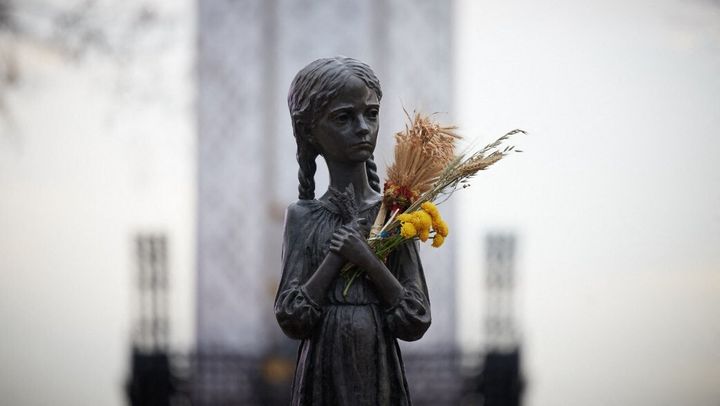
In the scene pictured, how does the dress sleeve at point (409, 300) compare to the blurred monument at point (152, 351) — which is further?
the blurred monument at point (152, 351)

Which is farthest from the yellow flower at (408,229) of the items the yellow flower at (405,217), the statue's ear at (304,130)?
the statue's ear at (304,130)

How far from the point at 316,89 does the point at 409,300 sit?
804 mm

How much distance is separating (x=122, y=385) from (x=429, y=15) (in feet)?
15.6

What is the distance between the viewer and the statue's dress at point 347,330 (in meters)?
4.38

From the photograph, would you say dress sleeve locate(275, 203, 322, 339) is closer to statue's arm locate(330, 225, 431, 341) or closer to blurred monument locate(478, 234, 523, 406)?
statue's arm locate(330, 225, 431, 341)

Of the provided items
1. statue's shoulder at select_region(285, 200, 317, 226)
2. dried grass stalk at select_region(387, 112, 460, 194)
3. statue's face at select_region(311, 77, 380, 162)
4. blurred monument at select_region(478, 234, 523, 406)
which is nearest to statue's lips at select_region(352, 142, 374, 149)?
statue's face at select_region(311, 77, 380, 162)

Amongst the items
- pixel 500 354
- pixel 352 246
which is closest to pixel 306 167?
Answer: pixel 352 246

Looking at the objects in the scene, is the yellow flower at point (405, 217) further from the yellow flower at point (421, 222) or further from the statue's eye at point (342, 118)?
the statue's eye at point (342, 118)

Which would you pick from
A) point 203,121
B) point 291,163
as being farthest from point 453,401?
point 203,121

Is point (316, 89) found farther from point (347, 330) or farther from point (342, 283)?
point (347, 330)

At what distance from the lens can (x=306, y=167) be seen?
461 cm

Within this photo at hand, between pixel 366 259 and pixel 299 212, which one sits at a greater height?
pixel 299 212

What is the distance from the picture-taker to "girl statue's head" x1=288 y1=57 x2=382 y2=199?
4.39m

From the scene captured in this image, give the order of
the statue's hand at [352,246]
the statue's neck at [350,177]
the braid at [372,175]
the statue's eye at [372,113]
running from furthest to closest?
the braid at [372,175]
the statue's neck at [350,177]
the statue's eye at [372,113]
the statue's hand at [352,246]
